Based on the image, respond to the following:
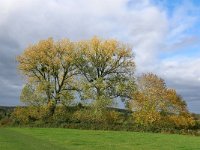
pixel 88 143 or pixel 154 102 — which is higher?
pixel 154 102

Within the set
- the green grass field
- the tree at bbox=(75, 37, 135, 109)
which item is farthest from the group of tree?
the green grass field

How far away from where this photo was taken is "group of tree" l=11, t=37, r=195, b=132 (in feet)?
240

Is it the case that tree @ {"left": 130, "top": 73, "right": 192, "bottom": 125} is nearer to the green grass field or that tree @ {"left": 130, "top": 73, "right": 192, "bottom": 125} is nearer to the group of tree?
the group of tree

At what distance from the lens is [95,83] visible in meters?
73.8

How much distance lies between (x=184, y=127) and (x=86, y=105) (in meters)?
17.2

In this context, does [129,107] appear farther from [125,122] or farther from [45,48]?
[45,48]

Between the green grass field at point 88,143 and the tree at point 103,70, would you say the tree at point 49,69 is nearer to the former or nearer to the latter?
the tree at point 103,70

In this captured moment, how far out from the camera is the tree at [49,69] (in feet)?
246

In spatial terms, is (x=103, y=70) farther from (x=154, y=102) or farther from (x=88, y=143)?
(x=88, y=143)

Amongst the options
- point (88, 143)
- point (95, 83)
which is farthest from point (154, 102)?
point (88, 143)

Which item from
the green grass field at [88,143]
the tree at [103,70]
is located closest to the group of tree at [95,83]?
the tree at [103,70]

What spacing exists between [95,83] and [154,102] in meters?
10.4

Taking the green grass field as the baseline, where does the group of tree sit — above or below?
above

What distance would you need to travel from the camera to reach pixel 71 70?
76750 millimetres
